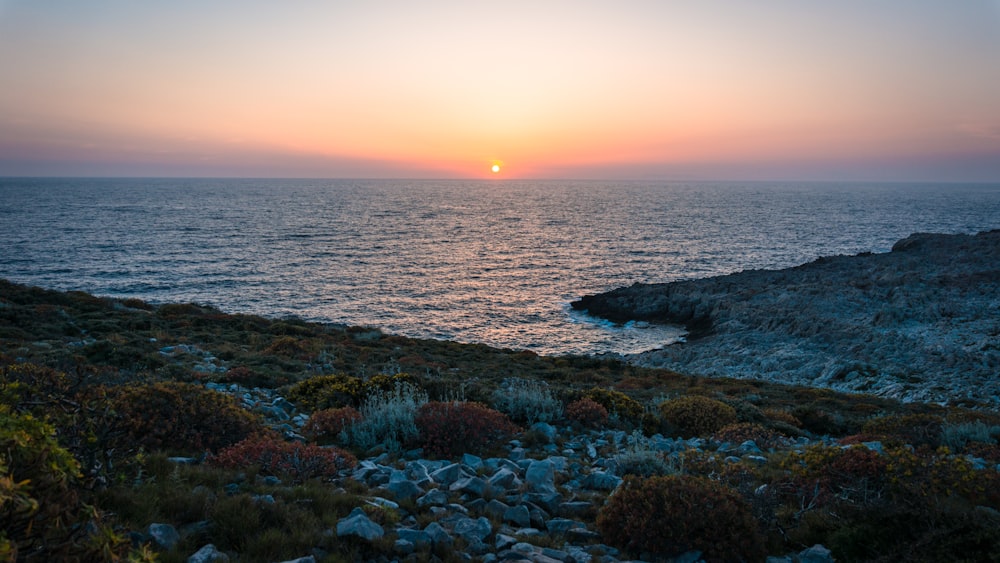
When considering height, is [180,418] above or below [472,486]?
above

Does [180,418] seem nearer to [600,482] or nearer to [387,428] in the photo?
[387,428]

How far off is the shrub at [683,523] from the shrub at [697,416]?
5.97 meters

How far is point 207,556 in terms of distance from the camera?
4.78 m

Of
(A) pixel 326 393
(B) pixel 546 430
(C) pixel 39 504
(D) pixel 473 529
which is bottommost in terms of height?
(B) pixel 546 430

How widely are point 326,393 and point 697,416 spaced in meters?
8.20

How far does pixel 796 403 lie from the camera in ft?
60.6

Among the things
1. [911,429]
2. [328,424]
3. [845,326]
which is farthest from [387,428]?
[845,326]

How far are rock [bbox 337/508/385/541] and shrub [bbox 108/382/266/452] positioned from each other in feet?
12.1

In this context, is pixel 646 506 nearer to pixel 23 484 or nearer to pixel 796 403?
pixel 23 484

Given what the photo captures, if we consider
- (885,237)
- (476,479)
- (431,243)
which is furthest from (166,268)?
(885,237)

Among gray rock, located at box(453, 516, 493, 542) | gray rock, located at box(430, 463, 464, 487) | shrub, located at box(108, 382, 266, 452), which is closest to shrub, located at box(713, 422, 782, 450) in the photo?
gray rock, located at box(430, 463, 464, 487)

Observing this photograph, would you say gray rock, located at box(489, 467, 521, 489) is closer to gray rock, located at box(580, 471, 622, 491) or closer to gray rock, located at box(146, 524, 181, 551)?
gray rock, located at box(580, 471, 622, 491)

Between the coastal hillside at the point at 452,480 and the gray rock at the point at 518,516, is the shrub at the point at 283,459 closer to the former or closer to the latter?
the coastal hillside at the point at 452,480

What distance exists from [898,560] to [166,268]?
205ft
